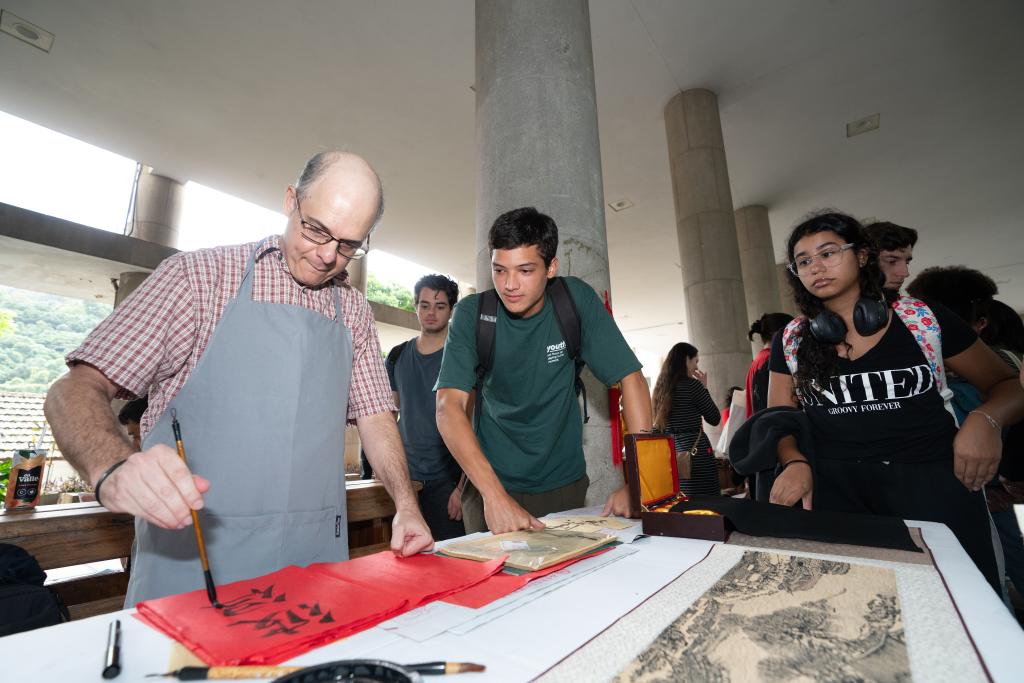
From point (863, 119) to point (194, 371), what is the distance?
8.90m

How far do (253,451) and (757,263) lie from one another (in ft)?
29.9

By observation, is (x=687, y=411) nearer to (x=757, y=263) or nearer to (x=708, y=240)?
(x=708, y=240)

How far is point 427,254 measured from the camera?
11.9m

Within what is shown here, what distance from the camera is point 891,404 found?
1552 mm

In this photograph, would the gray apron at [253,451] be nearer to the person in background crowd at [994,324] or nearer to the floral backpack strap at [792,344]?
the floral backpack strap at [792,344]

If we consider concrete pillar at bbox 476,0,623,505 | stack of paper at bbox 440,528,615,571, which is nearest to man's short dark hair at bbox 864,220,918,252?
concrete pillar at bbox 476,0,623,505

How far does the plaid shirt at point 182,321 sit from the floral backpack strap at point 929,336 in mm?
1722

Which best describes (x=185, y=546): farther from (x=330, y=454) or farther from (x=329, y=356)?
(x=329, y=356)

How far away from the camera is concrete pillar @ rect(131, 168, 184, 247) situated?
775cm

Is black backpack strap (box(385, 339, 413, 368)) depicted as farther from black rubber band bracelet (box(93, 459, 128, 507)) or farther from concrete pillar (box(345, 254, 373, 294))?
concrete pillar (box(345, 254, 373, 294))

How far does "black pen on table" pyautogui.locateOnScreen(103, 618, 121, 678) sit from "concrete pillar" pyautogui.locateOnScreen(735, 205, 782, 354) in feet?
27.3

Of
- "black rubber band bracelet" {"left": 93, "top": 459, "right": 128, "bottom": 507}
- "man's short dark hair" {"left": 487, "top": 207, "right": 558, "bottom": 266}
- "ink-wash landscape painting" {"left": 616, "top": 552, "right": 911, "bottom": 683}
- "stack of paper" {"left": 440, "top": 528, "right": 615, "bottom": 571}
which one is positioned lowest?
"ink-wash landscape painting" {"left": 616, "top": 552, "right": 911, "bottom": 683}

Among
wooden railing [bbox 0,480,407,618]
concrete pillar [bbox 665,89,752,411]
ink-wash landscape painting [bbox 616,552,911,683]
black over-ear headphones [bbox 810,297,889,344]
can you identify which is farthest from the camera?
concrete pillar [bbox 665,89,752,411]

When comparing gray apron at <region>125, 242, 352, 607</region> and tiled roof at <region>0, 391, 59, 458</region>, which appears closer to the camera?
gray apron at <region>125, 242, 352, 607</region>
